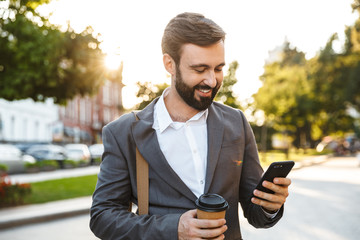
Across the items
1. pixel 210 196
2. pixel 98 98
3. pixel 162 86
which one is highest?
pixel 210 196

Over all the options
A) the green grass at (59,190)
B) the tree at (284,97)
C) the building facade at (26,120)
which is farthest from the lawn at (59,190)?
the tree at (284,97)

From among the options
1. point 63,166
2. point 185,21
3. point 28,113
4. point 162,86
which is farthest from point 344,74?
point 185,21

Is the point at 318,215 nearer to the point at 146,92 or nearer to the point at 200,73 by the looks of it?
the point at 200,73

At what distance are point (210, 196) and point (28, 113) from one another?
3764cm

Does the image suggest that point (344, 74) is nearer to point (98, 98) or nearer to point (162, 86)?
point (162, 86)

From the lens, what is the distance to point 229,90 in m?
28.7

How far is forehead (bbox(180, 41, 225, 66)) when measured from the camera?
6.37 ft

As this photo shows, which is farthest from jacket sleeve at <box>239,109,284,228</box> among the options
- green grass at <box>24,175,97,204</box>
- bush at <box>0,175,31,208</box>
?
green grass at <box>24,175,97,204</box>

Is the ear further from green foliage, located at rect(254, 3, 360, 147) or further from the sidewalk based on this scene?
green foliage, located at rect(254, 3, 360, 147)

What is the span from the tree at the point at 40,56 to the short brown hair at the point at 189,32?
22.2 feet

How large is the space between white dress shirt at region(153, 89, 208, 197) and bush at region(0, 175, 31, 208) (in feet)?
29.0

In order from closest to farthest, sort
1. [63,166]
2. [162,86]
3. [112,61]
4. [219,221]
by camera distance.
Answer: [219,221] < [112,61] < [63,166] < [162,86]

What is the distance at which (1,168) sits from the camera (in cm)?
1623

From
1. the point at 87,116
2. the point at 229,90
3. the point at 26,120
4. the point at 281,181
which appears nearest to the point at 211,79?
the point at 281,181
